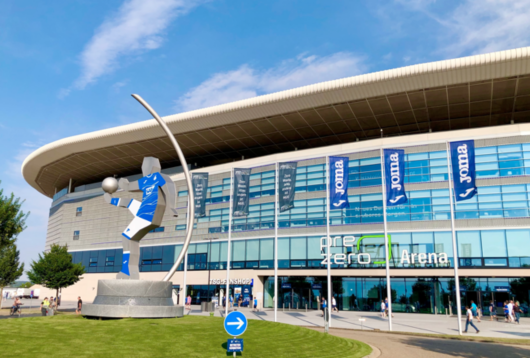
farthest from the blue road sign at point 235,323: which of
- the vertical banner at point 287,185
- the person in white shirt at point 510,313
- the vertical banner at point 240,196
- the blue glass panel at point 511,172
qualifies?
the blue glass panel at point 511,172

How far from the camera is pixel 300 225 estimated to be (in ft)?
159

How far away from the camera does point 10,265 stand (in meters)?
44.1

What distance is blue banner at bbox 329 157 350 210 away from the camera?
29062 millimetres

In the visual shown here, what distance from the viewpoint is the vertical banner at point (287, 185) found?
31.9 meters

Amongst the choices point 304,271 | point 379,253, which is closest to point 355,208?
point 379,253

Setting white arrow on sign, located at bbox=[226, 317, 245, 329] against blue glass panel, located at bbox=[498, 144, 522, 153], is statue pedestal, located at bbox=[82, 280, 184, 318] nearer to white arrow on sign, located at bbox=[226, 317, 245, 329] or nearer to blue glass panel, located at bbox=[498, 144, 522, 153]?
white arrow on sign, located at bbox=[226, 317, 245, 329]

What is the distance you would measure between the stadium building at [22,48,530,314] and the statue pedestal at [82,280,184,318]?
81.0ft

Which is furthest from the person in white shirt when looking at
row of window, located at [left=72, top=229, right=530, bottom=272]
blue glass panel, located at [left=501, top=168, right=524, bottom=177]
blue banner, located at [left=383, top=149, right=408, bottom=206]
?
blue banner, located at [left=383, top=149, right=408, bottom=206]

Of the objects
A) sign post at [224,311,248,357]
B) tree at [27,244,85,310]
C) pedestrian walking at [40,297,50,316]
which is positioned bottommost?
pedestrian walking at [40,297,50,316]

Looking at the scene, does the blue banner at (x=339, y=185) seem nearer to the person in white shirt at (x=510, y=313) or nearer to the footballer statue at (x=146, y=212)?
the footballer statue at (x=146, y=212)

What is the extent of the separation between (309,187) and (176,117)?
17184mm

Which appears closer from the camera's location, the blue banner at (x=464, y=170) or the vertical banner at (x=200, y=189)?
the blue banner at (x=464, y=170)

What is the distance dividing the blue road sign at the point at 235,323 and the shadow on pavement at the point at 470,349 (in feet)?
26.0

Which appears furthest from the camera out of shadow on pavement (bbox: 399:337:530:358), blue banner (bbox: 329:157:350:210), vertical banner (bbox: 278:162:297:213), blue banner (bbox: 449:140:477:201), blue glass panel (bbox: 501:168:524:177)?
blue glass panel (bbox: 501:168:524:177)
